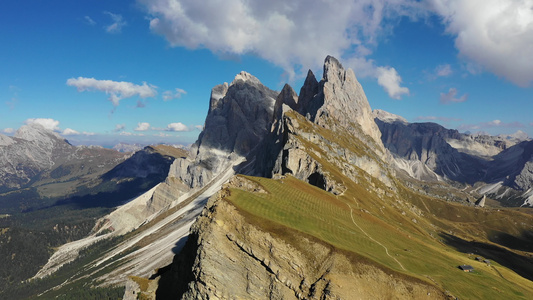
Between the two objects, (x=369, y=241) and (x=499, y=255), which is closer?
(x=369, y=241)

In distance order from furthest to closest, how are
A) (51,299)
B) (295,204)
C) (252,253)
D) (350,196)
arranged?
1. (51,299)
2. (350,196)
3. (295,204)
4. (252,253)

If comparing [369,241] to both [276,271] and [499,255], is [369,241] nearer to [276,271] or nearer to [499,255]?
[276,271]

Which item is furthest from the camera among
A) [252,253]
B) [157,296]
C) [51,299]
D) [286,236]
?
[51,299]

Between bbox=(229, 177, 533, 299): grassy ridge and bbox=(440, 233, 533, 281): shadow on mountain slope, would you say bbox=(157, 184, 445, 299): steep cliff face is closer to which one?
bbox=(229, 177, 533, 299): grassy ridge

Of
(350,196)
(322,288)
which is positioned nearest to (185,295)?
(322,288)

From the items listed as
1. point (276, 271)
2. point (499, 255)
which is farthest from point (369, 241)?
point (499, 255)

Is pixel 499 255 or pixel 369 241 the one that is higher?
pixel 369 241

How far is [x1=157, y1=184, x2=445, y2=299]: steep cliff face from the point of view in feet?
125

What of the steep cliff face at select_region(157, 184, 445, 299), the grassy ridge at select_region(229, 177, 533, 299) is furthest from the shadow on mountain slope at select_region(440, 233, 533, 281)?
the steep cliff face at select_region(157, 184, 445, 299)

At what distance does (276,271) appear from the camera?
39312 mm

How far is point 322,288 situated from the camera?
37.5 meters

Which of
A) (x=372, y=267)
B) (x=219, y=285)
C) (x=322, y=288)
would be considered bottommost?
(x=219, y=285)

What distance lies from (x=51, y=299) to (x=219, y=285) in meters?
195

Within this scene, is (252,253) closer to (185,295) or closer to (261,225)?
(261,225)
